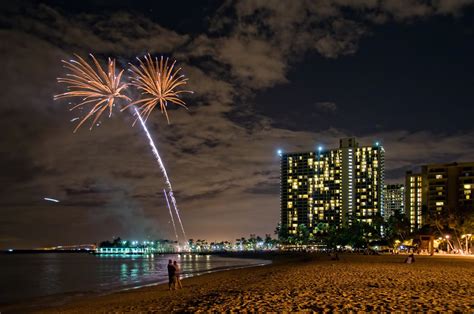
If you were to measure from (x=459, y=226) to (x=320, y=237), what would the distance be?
11193 cm

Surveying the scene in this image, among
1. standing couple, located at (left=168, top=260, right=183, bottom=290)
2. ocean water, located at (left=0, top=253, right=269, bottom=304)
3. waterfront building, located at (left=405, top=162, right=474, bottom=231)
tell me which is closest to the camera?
standing couple, located at (left=168, top=260, right=183, bottom=290)

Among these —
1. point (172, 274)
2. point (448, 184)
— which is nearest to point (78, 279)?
point (172, 274)

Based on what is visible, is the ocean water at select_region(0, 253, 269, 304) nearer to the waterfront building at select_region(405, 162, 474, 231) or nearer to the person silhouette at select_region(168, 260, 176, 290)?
the person silhouette at select_region(168, 260, 176, 290)

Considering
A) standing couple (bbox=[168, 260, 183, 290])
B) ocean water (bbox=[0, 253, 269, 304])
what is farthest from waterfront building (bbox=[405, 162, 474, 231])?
standing couple (bbox=[168, 260, 183, 290])

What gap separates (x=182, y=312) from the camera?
1766 cm

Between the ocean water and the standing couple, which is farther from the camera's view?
the ocean water

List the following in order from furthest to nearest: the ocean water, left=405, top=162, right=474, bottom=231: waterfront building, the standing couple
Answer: left=405, top=162, right=474, bottom=231: waterfront building → the ocean water → the standing couple

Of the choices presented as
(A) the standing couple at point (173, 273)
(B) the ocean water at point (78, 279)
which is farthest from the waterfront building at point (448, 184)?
(A) the standing couple at point (173, 273)

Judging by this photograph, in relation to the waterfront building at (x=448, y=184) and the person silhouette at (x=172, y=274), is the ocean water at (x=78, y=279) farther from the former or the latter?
the waterfront building at (x=448, y=184)

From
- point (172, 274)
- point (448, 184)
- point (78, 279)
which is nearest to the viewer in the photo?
point (172, 274)

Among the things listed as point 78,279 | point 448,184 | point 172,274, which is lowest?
point 78,279

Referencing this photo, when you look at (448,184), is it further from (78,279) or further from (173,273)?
(173,273)

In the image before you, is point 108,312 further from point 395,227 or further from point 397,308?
point 395,227

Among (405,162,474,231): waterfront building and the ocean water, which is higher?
(405,162,474,231): waterfront building
